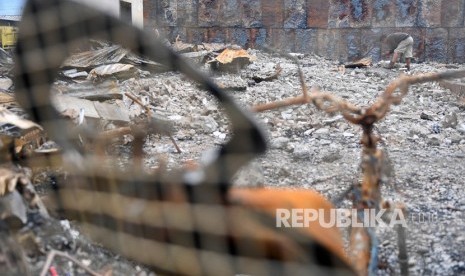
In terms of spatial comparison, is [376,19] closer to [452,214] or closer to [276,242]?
[452,214]

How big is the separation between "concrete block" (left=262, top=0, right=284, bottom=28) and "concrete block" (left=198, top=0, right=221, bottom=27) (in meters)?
0.83

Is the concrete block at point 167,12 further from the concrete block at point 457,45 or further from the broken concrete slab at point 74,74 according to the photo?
the concrete block at point 457,45

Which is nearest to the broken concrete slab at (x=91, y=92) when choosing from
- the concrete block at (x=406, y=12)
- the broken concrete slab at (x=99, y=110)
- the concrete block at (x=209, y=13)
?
the broken concrete slab at (x=99, y=110)

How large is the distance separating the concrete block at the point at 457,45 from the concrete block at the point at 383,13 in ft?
3.31

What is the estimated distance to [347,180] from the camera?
110 inches

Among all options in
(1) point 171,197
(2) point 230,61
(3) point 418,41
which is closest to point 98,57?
(2) point 230,61

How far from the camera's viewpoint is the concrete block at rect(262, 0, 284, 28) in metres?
9.59

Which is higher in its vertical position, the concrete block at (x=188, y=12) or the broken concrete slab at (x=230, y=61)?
the concrete block at (x=188, y=12)

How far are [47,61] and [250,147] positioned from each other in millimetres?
307

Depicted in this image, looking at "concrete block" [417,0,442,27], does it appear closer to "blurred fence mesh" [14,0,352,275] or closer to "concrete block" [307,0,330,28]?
"concrete block" [307,0,330,28]

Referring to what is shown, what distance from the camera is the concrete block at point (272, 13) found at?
9.59 metres

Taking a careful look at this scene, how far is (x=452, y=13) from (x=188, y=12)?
15.0 ft

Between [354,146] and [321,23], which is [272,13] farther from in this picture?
[354,146]

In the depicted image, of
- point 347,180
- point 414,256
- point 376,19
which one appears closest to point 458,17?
point 376,19
